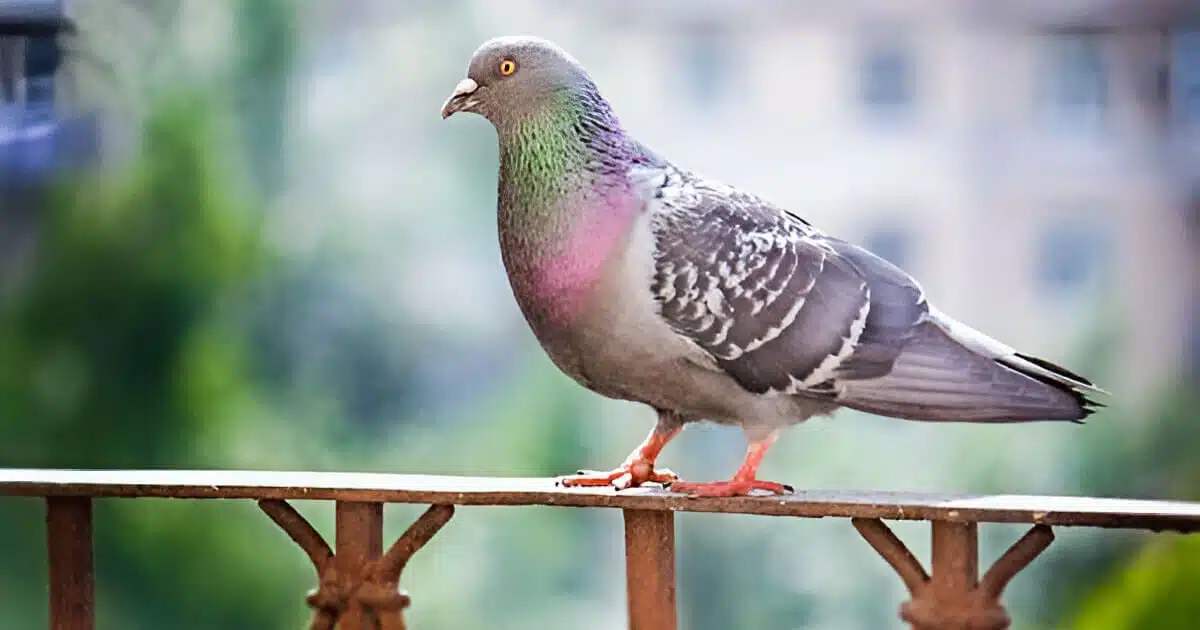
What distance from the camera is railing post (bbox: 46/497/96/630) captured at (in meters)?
2.06

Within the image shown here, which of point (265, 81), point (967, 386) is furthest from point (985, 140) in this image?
point (265, 81)

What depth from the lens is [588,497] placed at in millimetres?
1868

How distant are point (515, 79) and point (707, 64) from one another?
1.27m

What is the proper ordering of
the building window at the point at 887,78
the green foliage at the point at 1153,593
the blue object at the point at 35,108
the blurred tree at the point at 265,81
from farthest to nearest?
the blurred tree at the point at 265,81 < the blue object at the point at 35,108 < the building window at the point at 887,78 < the green foliage at the point at 1153,593

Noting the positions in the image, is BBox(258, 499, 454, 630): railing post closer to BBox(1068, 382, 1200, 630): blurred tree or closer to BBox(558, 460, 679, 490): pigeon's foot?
BBox(558, 460, 679, 490): pigeon's foot

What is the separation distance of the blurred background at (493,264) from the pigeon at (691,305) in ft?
3.64

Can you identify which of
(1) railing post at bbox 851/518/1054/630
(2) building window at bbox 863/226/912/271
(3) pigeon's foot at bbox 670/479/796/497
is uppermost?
(2) building window at bbox 863/226/912/271

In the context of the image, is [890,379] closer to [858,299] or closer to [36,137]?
[858,299]

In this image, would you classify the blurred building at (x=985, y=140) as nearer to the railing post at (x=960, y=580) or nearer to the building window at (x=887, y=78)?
the building window at (x=887, y=78)

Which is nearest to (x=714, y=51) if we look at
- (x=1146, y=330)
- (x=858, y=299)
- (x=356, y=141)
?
(x=356, y=141)

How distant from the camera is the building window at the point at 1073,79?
2930mm

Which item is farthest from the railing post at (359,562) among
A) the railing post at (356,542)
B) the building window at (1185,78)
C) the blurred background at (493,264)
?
the building window at (1185,78)

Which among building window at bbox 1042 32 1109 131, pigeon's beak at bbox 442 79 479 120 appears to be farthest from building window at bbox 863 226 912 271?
pigeon's beak at bbox 442 79 479 120

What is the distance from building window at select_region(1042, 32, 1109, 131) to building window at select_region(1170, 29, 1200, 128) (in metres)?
0.13
